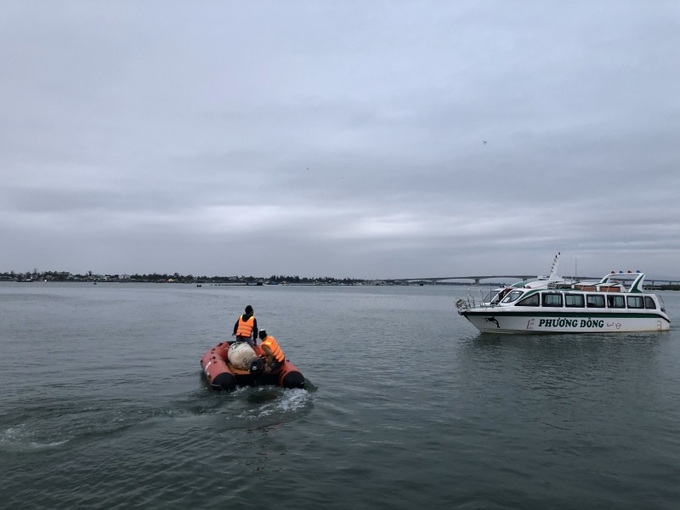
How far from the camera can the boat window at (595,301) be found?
31.7 metres

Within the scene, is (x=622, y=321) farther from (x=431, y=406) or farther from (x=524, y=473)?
(x=524, y=473)

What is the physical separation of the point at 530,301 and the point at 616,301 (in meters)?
6.82

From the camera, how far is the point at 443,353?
24.6 m

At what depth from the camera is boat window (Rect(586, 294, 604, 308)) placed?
31703 millimetres

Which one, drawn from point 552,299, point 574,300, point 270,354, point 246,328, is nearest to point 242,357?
point 270,354

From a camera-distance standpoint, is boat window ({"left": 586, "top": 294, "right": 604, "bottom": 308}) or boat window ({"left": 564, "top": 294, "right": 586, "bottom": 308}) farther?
boat window ({"left": 586, "top": 294, "right": 604, "bottom": 308})

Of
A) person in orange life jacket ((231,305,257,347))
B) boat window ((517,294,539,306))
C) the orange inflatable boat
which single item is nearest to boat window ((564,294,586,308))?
boat window ((517,294,539,306))

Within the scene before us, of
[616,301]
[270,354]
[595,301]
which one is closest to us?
[270,354]

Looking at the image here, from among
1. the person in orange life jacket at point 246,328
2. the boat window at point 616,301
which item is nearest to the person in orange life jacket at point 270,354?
the person in orange life jacket at point 246,328

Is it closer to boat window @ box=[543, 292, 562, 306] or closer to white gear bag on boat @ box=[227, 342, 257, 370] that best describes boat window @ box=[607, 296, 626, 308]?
boat window @ box=[543, 292, 562, 306]

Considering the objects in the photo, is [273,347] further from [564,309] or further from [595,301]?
[595,301]

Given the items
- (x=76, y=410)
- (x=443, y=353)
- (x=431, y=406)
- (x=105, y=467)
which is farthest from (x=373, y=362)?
(x=105, y=467)

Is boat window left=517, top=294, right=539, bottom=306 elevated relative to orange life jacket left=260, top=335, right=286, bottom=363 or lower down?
elevated

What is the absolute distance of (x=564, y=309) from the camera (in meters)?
30.8
